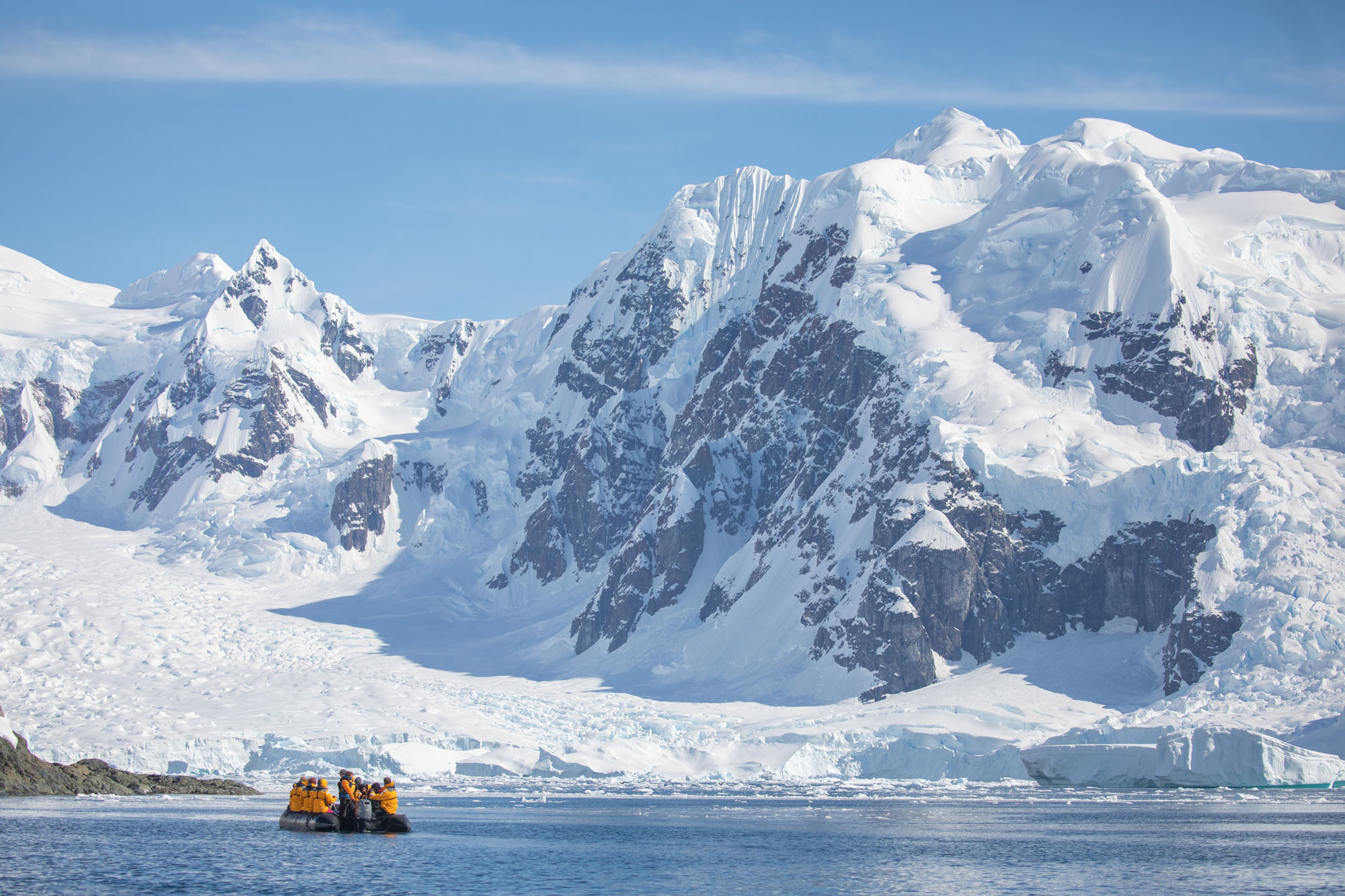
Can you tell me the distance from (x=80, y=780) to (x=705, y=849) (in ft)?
224

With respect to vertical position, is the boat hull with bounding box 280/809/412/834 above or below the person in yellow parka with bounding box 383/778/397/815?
below

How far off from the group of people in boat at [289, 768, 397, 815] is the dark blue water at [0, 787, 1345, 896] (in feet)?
6.30

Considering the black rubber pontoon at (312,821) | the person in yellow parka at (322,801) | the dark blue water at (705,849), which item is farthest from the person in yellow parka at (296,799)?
the dark blue water at (705,849)

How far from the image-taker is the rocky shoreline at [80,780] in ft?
382

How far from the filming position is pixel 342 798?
94688mm

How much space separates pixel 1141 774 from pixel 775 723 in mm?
48638

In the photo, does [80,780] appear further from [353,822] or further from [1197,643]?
[1197,643]

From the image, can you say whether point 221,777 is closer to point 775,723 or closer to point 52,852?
point 775,723

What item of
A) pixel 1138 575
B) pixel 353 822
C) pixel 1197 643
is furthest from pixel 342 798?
pixel 1138 575

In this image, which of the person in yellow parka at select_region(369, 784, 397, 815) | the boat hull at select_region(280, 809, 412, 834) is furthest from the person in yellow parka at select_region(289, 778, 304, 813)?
the person in yellow parka at select_region(369, 784, 397, 815)

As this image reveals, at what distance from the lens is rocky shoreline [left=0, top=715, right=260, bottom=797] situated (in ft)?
382

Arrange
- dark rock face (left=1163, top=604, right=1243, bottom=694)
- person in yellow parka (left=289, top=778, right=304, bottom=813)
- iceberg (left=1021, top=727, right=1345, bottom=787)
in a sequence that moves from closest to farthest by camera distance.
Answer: person in yellow parka (left=289, top=778, right=304, bottom=813), iceberg (left=1021, top=727, right=1345, bottom=787), dark rock face (left=1163, top=604, right=1243, bottom=694)

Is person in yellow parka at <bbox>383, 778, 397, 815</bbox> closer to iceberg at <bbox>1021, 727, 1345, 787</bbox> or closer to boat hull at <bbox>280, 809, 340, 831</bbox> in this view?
boat hull at <bbox>280, 809, 340, 831</bbox>

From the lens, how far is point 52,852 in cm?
7756
